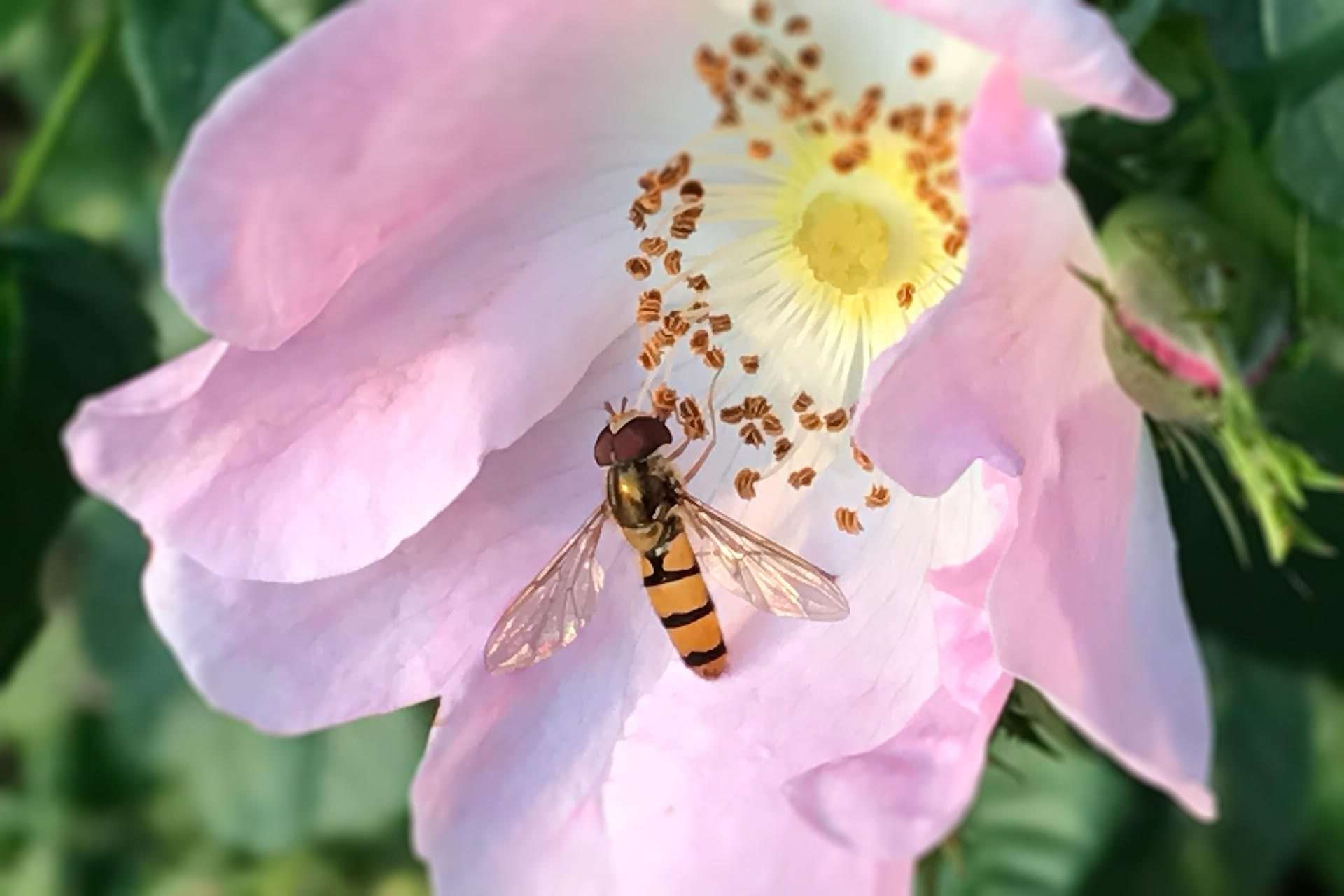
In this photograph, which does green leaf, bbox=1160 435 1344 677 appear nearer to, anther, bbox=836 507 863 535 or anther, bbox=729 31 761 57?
anther, bbox=836 507 863 535

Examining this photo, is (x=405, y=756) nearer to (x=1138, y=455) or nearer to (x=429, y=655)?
(x=429, y=655)

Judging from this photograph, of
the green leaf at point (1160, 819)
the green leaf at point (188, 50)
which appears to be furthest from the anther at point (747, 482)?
the green leaf at point (1160, 819)

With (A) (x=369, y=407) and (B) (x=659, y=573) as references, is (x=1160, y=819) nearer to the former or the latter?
(B) (x=659, y=573)

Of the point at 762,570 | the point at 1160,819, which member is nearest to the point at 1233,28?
the point at 762,570

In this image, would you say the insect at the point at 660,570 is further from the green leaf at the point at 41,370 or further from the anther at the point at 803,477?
the green leaf at the point at 41,370

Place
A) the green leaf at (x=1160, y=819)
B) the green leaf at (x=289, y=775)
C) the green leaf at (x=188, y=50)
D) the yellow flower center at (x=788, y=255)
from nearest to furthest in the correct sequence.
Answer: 1. the yellow flower center at (x=788, y=255)
2. the green leaf at (x=188, y=50)
3. the green leaf at (x=1160, y=819)
4. the green leaf at (x=289, y=775)

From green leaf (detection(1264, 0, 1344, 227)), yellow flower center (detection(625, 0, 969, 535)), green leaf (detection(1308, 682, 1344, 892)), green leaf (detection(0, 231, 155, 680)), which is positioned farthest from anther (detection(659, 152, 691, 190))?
green leaf (detection(1308, 682, 1344, 892))
